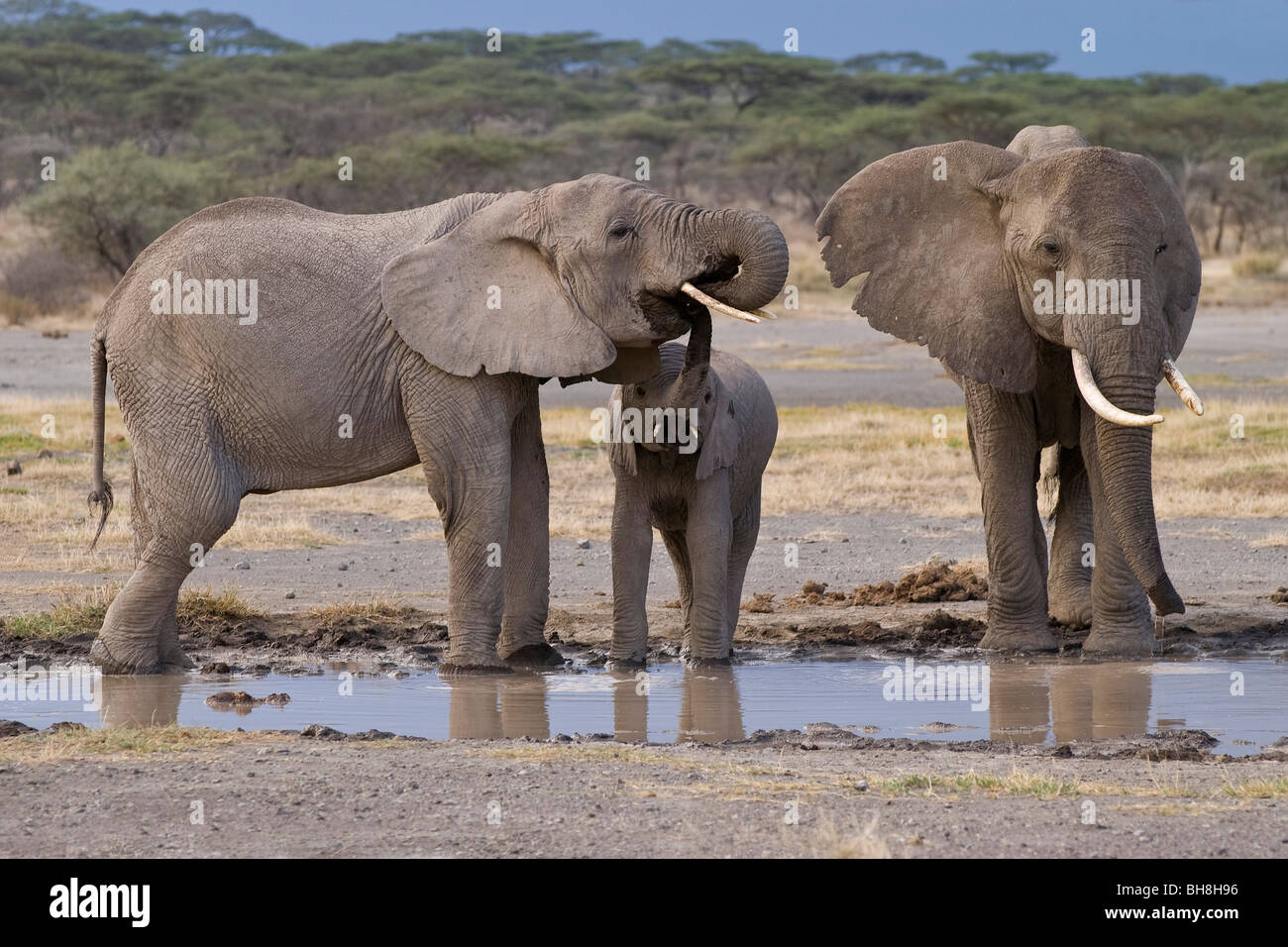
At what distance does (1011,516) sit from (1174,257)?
1490mm

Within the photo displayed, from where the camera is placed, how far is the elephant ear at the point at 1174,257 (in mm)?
8820

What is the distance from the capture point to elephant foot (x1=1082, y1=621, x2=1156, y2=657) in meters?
9.27

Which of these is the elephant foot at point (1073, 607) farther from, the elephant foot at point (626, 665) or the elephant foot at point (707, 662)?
the elephant foot at point (626, 665)

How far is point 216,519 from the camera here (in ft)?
28.2

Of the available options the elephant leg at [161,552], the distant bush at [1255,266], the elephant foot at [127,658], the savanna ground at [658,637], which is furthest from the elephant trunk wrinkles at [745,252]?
the distant bush at [1255,266]

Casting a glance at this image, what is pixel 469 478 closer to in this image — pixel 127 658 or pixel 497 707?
pixel 497 707

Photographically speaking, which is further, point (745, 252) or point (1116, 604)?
point (1116, 604)

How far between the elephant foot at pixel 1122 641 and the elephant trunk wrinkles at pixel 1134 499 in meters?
0.63

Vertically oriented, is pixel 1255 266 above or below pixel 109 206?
below

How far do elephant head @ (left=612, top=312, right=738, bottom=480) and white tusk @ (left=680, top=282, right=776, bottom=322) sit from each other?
501 millimetres

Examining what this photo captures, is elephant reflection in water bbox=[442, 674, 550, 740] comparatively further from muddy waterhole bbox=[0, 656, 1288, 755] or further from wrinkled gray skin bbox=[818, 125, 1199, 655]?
wrinkled gray skin bbox=[818, 125, 1199, 655]

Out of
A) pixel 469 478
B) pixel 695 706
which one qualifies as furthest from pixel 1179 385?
pixel 469 478

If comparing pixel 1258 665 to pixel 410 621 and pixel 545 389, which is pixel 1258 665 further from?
pixel 545 389

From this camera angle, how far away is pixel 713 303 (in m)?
7.85
